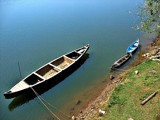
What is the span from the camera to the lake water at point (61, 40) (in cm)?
2156

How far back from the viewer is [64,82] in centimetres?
2386

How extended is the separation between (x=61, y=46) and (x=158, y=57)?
1163cm

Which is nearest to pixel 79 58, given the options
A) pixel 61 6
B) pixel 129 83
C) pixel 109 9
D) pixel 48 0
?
pixel 129 83

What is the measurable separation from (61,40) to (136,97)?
15737 mm

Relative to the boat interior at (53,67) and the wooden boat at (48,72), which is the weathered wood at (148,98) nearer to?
the wooden boat at (48,72)

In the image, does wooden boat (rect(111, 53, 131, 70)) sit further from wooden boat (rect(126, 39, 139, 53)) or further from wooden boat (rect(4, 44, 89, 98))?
wooden boat (rect(4, 44, 89, 98))

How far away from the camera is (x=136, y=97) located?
58.6 feet

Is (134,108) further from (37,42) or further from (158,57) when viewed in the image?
(37,42)

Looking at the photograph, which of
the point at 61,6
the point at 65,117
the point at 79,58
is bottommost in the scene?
the point at 65,117

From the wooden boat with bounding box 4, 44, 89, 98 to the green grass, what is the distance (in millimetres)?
6387

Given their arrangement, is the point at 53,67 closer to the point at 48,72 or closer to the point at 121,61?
the point at 48,72

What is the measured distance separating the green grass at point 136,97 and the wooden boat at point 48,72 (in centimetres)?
639

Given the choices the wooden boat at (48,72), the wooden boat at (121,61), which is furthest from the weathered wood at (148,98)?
the wooden boat at (48,72)

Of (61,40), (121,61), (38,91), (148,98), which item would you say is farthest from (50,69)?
(148,98)
